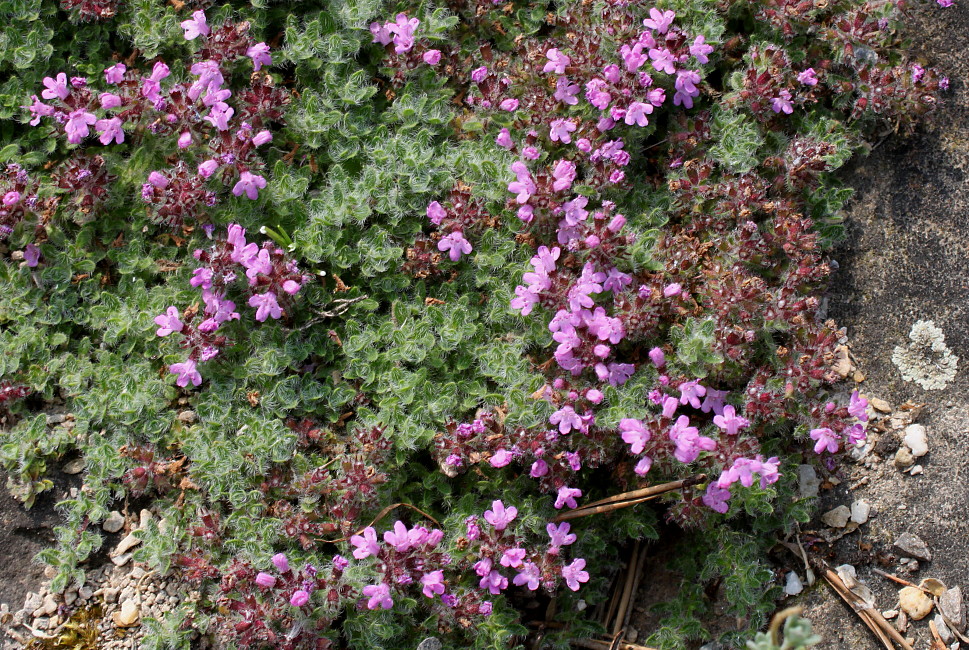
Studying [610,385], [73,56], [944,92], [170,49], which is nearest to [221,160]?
[170,49]

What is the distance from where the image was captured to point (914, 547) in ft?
12.6

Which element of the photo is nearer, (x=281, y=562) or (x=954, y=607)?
(x=281, y=562)

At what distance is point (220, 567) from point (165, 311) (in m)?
1.38

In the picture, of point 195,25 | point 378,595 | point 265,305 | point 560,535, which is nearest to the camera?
point 378,595

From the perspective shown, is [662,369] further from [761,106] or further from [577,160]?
[761,106]

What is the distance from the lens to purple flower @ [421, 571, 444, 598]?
353cm

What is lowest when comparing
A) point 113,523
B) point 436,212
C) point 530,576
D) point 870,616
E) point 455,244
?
point 870,616

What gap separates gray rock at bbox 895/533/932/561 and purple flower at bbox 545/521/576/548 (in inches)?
66.4

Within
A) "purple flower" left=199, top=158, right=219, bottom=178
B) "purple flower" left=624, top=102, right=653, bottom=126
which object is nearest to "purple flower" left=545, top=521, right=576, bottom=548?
"purple flower" left=624, top=102, right=653, bottom=126

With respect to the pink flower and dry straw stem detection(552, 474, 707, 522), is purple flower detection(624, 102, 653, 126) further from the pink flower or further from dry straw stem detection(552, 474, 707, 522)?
dry straw stem detection(552, 474, 707, 522)

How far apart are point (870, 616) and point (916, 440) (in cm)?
93

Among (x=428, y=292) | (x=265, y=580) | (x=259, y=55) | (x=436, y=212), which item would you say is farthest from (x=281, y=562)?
(x=259, y=55)

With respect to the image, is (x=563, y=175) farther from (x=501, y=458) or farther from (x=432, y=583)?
(x=432, y=583)

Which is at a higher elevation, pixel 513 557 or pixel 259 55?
pixel 259 55
